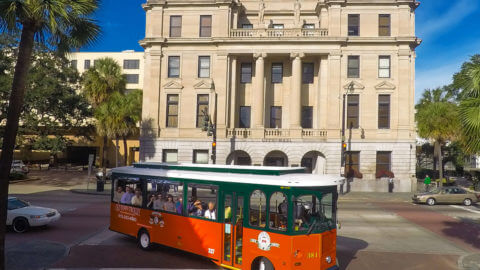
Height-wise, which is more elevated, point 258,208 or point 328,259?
point 258,208

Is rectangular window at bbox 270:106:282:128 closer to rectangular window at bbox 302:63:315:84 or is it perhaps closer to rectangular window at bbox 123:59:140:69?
rectangular window at bbox 302:63:315:84

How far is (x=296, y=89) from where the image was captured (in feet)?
110

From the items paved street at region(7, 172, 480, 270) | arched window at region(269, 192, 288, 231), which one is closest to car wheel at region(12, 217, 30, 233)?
paved street at region(7, 172, 480, 270)

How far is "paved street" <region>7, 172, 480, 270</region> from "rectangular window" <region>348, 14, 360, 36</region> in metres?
18.8

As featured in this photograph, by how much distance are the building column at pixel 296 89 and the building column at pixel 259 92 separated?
2805 mm

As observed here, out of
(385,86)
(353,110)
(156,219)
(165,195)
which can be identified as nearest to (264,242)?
(165,195)

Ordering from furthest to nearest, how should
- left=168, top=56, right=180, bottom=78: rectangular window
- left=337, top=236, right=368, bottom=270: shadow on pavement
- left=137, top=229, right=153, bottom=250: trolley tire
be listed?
left=168, top=56, right=180, bottom=78: rectangular window, left=137, top=229, right=153, bottom=250: trolley tire, left=337, top=236, right=368, bottom=270: shadow on pavement

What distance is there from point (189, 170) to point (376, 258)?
22.8 ft

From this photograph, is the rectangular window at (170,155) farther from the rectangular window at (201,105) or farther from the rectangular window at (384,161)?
the rectangular window at (384,161)

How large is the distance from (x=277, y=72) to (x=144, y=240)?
2664 centimetres

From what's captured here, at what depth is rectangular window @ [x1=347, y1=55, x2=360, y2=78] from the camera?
33.1m

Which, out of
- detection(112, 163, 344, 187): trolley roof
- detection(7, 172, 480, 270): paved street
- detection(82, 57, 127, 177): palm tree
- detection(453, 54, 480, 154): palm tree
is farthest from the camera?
detection(82, 57, 127, 177): palm tree

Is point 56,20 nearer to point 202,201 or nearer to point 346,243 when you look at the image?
point 202,201

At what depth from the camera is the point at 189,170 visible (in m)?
11.1
